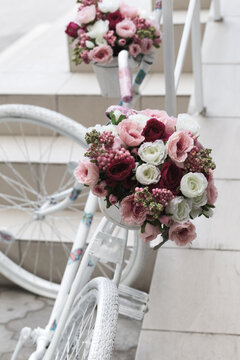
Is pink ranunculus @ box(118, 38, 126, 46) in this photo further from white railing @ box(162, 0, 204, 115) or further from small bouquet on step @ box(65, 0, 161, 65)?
white railing @ box(162, 0, 204, 115)

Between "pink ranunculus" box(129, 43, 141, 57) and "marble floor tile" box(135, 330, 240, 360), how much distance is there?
2.39ft

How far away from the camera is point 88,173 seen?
1226 millimetres

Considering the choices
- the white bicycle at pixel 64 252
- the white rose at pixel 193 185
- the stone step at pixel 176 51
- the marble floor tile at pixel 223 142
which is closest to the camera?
the white rose at pixel 193 185

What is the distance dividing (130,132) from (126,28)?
2.15 ft

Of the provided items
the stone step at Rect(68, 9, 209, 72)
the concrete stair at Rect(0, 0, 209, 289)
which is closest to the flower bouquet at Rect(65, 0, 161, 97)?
the concrete stair at Rect(0, 0, 209, 289)

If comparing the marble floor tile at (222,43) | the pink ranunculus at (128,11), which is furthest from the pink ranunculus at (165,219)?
the marble floor tile at (222,43)

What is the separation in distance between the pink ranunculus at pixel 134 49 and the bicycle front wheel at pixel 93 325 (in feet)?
2.12

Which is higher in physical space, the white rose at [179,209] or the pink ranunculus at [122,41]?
the pink ranunculus at [122,41]

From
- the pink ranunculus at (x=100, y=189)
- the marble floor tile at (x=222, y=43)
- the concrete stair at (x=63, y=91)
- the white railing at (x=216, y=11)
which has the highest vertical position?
the pink ranunculus at (x=100, y=189)

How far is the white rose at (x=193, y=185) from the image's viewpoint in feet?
3.89

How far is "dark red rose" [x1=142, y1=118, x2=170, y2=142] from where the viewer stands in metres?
1.24

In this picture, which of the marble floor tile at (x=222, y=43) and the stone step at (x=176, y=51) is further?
the stone step at (x=176, y=51)

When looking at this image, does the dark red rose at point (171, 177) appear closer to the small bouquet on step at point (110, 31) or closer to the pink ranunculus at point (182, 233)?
the pink ranunculus at point (182, 233)

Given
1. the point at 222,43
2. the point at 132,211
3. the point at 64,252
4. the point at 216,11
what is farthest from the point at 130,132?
the point at 216,11
